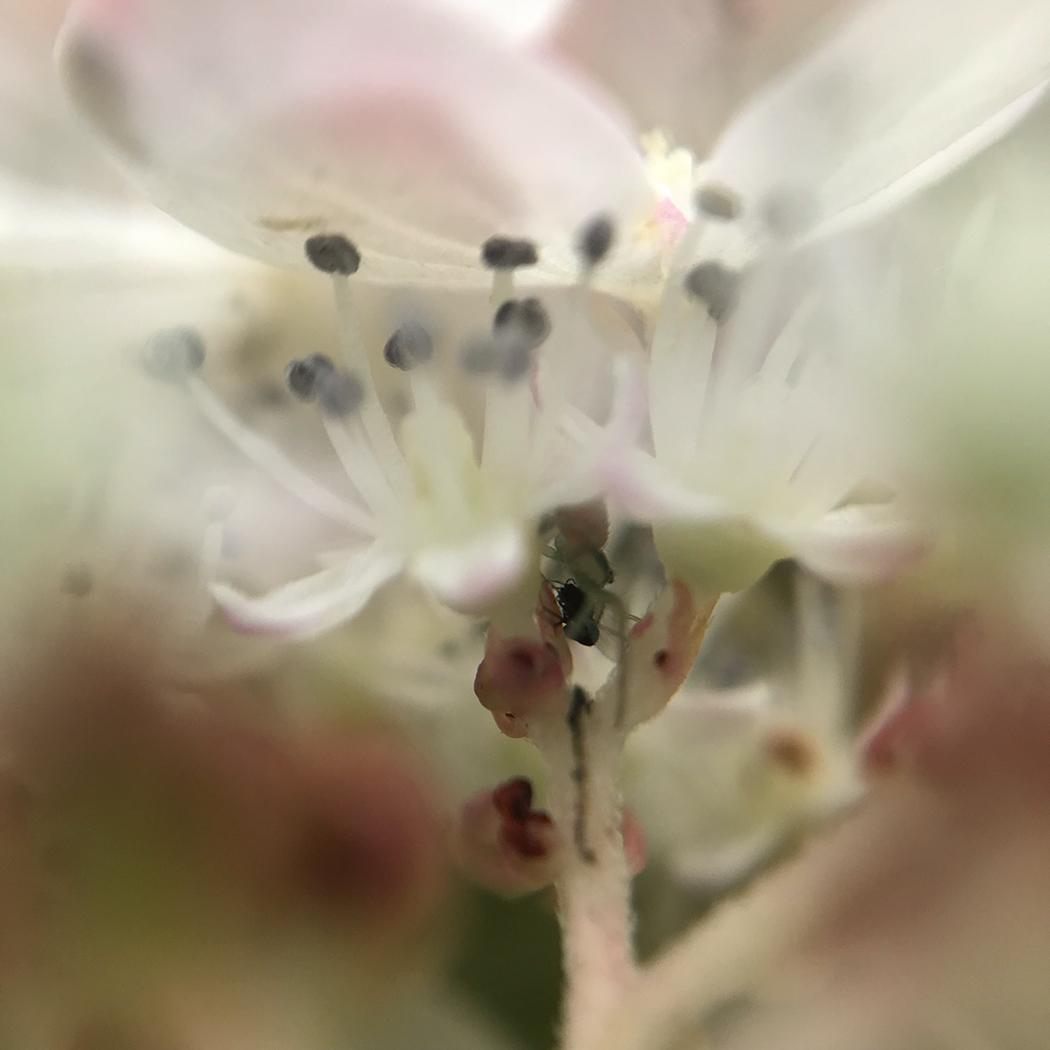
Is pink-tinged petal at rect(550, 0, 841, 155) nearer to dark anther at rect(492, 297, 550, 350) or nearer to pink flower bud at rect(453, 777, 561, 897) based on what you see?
dark anther at rect(492, 297, 550, 350)

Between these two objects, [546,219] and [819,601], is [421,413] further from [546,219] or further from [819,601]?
[819,601]

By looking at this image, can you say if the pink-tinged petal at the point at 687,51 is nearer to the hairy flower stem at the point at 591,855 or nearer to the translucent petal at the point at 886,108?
the translucent petal at the point at 886,108

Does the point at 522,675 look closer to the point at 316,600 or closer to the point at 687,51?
the point at 316,600

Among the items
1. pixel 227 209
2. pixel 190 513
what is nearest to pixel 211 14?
pixel 227 209

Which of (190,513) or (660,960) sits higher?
(190,513)

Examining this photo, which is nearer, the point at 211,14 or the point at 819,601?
the point at 211,14
